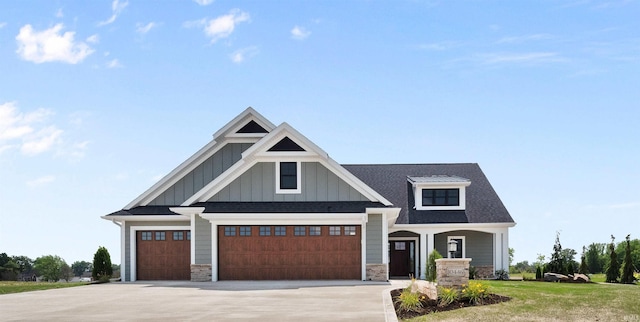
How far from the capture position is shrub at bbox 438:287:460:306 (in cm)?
1756

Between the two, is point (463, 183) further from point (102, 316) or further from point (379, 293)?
point (102, 316)

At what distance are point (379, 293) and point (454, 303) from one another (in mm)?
4714

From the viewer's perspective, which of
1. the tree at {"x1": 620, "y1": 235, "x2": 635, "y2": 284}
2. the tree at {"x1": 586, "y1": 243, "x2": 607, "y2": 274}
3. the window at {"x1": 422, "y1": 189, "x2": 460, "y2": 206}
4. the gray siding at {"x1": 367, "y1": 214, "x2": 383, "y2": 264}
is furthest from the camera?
the tree at {"x1": 586, "y1": 243, "x2": 607, "y2": 274}

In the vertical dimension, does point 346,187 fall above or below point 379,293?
above

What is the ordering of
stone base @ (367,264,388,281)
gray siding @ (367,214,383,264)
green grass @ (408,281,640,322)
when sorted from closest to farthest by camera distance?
green grass @ (408,281,640,322)
stone base @ (367,264,388,281)
gray siding @ (367,214,383,264)

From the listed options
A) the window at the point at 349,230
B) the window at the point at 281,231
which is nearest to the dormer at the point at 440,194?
the window at the point at 349,230

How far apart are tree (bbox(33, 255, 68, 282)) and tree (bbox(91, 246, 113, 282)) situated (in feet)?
84.6

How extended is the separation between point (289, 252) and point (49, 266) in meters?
37.2

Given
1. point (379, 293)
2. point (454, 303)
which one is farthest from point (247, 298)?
point (454, 303)

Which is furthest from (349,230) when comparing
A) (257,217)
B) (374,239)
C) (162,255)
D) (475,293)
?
(475,293)

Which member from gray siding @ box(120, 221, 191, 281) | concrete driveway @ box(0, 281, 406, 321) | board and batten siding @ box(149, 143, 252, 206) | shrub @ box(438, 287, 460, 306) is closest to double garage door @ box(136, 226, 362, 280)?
concrete driveway @ box(0, 281, 406, 321)

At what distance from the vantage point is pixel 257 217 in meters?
29.0

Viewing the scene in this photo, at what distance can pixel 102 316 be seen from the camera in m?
16.4

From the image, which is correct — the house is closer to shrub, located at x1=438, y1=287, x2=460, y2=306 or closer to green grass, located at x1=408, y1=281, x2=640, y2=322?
green grass, located at x1=408, y1=281, x2=640, y2=322
